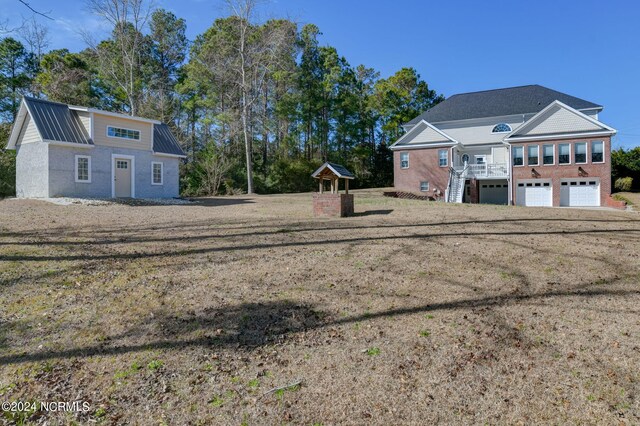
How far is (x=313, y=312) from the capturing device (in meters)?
4.35

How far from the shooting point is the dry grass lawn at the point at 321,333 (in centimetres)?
283

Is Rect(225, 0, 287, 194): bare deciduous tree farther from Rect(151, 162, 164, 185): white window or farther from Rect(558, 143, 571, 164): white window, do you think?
Rect(558, 143, 571, 164): white window

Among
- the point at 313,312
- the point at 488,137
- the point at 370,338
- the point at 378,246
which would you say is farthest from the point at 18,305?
the point at 488,137

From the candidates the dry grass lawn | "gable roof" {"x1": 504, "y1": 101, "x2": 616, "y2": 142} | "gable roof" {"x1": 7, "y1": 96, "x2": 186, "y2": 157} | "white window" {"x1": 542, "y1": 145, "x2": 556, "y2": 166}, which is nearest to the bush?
"gable roof" {"x1": 504, "y1": 101, "x2": 616, "y2": 142}

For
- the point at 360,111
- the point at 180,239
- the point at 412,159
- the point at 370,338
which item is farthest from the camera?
the point at 360,111

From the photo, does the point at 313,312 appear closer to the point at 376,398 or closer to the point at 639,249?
the point at 376,398

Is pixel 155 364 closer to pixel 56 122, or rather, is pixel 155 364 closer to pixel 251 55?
pixel 56 122

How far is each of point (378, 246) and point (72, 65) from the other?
3711 centimetres

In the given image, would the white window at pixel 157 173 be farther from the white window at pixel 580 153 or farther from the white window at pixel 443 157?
the white window at pixel 580 153

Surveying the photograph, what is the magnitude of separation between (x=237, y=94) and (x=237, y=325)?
3262cm

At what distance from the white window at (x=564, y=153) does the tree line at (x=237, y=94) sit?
17881mm

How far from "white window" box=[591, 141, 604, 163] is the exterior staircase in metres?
7.95

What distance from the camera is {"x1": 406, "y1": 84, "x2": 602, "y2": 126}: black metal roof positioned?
97.4 feet

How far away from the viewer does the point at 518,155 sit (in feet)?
85.9
